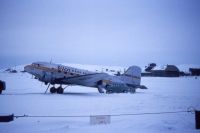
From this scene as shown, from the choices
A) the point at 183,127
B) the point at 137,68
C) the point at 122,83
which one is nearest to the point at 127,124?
the point at 183,127

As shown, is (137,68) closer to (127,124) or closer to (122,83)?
(122,83)

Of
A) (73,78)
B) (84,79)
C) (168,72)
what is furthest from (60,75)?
(168,72)

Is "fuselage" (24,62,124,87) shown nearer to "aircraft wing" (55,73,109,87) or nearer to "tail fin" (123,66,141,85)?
"aircraft wing" (55,73,109,87)

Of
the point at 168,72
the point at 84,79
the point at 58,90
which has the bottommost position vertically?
the point at 58,90

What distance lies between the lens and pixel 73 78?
28391 millimetres

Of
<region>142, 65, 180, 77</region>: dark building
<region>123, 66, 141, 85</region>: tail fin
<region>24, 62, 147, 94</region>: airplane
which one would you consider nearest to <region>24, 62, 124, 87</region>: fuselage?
<region>24, 62, 147, 94</region>: airplane

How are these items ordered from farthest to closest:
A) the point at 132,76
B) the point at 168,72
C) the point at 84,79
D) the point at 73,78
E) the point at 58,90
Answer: the point at 168,72 → the point at 132,76 → the point at 84,79 → the point at 73,78 → the point at 58,90

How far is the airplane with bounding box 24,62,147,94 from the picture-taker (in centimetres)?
2770

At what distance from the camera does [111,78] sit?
31453 millimetres

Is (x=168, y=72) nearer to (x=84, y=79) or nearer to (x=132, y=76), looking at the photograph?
(x=132, y=76)

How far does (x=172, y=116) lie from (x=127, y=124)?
11.0ft

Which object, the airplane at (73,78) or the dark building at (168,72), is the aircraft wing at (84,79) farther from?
the dark building at (168,72)

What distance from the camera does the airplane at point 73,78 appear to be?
27703 mm

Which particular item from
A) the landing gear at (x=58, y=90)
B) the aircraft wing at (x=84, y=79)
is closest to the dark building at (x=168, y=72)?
the aircraft wing at (x=84, y=79)
